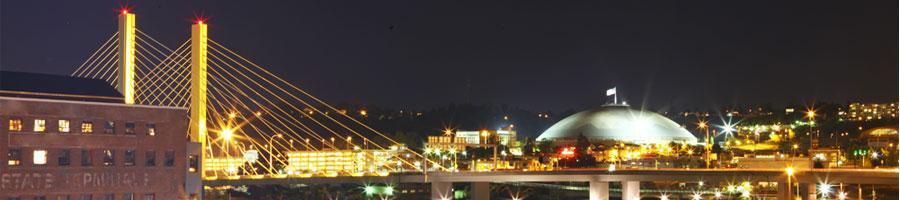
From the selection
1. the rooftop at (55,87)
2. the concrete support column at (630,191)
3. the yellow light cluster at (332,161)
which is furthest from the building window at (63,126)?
the yellow light cluster at (332,161)

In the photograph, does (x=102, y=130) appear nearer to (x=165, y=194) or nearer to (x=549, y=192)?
(x=165, y=194)

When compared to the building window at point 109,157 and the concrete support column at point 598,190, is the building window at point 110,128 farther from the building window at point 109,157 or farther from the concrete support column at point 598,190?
the concrete support column at point 598,190

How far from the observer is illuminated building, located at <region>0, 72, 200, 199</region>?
78312mm

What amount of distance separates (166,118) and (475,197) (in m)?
59.3

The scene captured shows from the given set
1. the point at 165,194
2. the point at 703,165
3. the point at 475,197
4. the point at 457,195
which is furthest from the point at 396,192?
the point at 165,194

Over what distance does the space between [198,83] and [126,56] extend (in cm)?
471

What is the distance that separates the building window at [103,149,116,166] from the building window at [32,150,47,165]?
12.8 ft

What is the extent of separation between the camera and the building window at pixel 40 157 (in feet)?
259

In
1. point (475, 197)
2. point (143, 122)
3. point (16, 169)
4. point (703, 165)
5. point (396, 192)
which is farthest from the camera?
point (703, 165)

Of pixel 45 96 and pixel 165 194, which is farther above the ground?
pixel 45 96

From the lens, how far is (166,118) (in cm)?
8519

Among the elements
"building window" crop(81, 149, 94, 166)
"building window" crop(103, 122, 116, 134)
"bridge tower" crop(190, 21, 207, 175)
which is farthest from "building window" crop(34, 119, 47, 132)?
"bridge tower" crop(190, 21, 207, 175)

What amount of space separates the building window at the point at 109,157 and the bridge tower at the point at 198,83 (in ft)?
18.1

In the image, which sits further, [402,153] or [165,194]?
[402,153]
